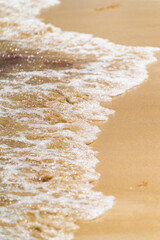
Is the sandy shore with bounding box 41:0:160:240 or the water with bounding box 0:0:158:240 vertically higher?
the water with bounding box 0:0:158:240

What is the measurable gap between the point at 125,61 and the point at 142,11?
220 centimetres

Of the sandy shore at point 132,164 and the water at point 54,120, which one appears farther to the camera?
the water at point 54,120

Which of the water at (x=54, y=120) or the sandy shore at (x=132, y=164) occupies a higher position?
the water at (x=54, y=120)

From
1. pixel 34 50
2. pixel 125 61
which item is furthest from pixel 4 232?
pixel 34 50

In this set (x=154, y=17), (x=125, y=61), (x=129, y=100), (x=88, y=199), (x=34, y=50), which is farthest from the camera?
(x=154, y=17)

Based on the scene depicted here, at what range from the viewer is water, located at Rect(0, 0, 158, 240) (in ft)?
6.74

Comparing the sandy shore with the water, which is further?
A: the water

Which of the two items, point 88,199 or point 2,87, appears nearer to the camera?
point 88,199

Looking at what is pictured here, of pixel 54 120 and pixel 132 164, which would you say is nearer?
pixel 132 164

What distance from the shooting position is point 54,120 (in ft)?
9.92

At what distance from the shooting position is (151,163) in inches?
96.6

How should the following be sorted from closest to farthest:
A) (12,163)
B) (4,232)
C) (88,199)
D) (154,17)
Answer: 1. (4,232)
2. (88,199)
3. (12,163)
4. (154,17)

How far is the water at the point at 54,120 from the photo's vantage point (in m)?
2.05

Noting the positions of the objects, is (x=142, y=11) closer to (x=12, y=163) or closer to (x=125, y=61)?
(x=125, y=61)
